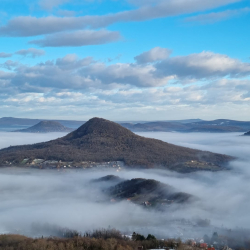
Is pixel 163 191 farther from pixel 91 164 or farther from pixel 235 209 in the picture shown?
pixel 91 164

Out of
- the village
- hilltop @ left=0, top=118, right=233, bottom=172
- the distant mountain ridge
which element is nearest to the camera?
the distant mountain ridge

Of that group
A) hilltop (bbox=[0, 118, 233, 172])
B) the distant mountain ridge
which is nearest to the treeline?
the distant mountain ridge

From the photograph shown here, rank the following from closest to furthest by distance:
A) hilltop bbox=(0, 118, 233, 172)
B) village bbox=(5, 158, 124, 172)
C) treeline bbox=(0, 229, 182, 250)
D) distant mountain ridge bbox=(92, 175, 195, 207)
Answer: treeline bbox=(0, 229, 182, 250) → distant mountain ridge bbox=(92, 175, 195, 207) → village bbox=(5, 158, 124, 172) → hilltop bbox=(0, 118, 233, 172)

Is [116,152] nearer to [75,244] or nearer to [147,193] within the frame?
[147,193]

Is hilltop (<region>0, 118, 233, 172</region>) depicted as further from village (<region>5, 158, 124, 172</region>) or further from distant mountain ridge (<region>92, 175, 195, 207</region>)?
distant mountain ridge (<region>92, 175, 195, 207</region>)

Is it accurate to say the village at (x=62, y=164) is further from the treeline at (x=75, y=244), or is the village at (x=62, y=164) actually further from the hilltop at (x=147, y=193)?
the treeline at (x=75, y=244)

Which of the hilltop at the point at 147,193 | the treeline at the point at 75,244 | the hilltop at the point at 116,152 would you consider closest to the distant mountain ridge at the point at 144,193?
the hilltop at the point at 147,193

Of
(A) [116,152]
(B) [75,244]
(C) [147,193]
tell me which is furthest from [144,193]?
(A) [116,152]

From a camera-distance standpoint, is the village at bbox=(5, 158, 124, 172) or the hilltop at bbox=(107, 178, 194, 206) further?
the village at bbox=(5, 158, 124, 172)
